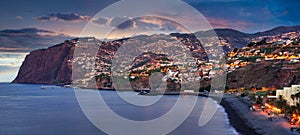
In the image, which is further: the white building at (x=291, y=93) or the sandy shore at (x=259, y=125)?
the white building at (x=291, y=93)

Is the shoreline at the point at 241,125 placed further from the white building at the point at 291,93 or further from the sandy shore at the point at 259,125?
the white building at the point at 291,93

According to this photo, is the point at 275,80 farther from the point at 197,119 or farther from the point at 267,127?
the point at 267,127

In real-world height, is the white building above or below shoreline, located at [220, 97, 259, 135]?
above

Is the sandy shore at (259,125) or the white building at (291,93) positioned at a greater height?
the white building at (291,93)

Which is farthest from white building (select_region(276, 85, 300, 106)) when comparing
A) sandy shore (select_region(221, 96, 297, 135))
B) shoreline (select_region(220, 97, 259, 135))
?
shoreline (select_region(220, 97, 259, 135))

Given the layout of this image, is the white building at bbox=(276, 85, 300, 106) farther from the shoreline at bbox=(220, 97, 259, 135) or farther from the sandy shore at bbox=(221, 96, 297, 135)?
the shoreline at bbox=(220, 97, 259, 135)

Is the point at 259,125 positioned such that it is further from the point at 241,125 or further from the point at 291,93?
the point at 291,93

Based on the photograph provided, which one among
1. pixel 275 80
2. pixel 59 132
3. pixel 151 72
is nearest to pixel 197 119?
pixel 59 132

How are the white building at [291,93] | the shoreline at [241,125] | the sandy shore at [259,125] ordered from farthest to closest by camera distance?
the white building at [291,93]
the shoreline at [241,125]
the sandy shore at [259,125]

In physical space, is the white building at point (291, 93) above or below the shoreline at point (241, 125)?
above

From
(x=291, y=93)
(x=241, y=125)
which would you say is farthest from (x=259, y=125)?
(x=291, y=93)

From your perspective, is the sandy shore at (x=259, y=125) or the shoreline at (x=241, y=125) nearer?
the sandy shore at (x=259, y=125)

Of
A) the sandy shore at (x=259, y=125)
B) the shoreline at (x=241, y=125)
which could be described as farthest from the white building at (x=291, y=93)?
Answer: the shoreline at (x=241, y=125)

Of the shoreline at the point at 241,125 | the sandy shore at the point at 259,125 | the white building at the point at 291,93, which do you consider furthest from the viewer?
the white building at the point at 291,93
